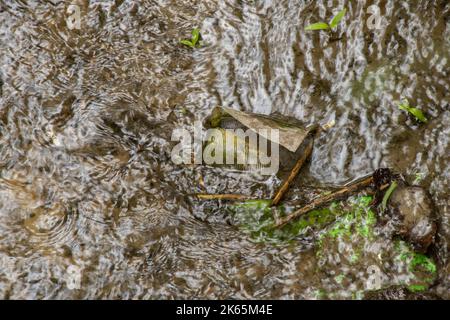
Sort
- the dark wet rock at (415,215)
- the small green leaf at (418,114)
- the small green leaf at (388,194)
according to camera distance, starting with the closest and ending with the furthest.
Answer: the dark wet rock at (415,215) < the small green leaf at (388,194) < the small green leaf at (418,114)

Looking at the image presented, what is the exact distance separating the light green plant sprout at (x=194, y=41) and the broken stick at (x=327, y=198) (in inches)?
60.0

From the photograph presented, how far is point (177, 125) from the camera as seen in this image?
329 centimetres

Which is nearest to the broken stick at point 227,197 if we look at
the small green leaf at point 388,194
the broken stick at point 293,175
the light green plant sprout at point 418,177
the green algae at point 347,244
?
the green algae at point 347,244

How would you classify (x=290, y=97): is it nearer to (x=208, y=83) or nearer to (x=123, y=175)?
(x=208, y=83)

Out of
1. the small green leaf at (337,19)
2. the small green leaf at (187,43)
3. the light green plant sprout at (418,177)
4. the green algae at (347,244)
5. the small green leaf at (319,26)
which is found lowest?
the green algae at (347,244)

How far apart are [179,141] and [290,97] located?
86cm

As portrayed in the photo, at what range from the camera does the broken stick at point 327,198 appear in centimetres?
293

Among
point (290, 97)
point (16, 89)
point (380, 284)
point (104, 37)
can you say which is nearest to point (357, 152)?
point (290, 97)

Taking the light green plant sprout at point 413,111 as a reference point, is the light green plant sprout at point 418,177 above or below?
below

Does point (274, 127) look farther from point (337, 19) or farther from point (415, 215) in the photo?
point (415, 215)

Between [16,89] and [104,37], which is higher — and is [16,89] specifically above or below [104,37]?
below

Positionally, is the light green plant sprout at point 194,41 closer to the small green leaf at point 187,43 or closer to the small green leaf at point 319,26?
the small green leaf at point 187,43

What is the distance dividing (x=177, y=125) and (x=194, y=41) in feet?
2.30
